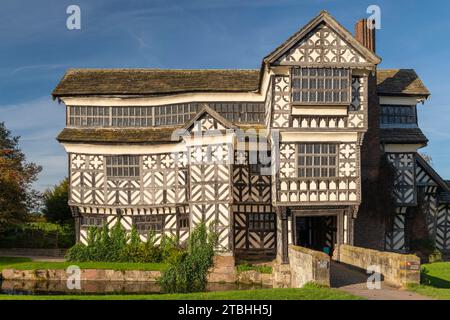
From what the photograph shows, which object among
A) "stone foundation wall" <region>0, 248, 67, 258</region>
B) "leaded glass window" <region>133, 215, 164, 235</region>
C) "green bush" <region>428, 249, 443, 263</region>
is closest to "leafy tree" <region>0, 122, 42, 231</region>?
"stone foundation wall" <region>0, 248, 67, 258</region>

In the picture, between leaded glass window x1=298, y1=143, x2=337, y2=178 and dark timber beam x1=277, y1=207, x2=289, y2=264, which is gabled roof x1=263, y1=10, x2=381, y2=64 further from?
dark timber beam x1=277, y1=207, x2=289, y2=264

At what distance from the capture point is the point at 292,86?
19984 millimetres

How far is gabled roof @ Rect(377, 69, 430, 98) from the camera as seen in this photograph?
83.3 ft

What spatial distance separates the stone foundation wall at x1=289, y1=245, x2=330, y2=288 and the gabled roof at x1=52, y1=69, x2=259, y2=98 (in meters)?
10.9

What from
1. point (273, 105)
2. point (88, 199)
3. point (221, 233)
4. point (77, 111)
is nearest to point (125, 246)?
point (88, 199)

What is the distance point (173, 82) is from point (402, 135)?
1302 cm

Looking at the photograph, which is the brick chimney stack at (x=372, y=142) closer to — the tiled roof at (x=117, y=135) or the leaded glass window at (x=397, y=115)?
the leaded glass window at (x=397, y=115)

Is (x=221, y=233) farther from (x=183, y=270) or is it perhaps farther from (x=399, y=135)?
(x=399, y=135)

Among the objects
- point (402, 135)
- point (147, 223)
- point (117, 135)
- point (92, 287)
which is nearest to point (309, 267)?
point (92, 287)

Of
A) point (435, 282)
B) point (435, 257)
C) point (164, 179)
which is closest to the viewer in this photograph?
point (435, 282)

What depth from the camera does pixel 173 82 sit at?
26.7 meters

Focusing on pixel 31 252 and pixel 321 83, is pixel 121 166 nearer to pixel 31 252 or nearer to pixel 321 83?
pixel 31 252

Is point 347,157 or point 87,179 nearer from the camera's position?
point 347,157

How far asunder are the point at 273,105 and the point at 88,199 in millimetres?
11625
